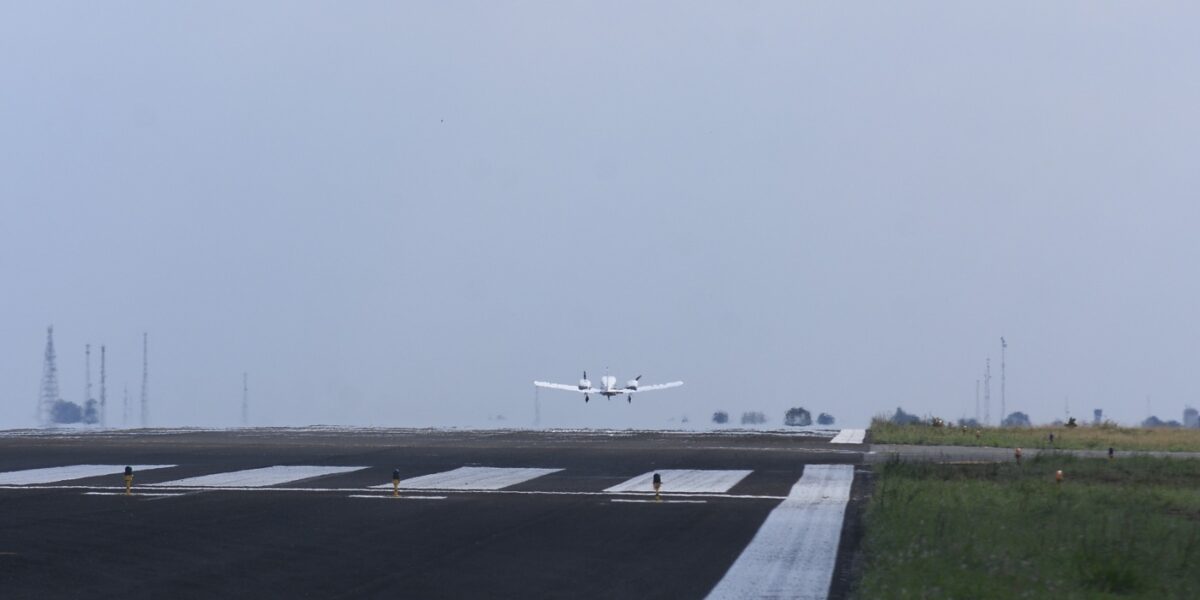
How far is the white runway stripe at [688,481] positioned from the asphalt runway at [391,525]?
0.09 m

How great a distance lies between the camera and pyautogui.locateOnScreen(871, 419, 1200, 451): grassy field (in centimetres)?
6125

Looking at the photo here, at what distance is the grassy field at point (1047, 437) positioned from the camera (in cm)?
6125

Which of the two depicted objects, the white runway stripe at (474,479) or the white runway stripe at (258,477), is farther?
the white runway stripe at (258,477)

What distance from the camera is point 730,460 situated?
47.6 m

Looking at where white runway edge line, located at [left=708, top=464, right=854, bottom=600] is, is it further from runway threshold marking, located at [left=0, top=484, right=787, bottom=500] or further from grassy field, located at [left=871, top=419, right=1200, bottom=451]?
grassy field, located at [left=871, top=419, right=1200, bottom=451]

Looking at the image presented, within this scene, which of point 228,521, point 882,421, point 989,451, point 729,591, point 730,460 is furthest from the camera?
point 882,421

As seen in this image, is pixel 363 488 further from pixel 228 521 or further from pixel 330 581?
pixel 330 581

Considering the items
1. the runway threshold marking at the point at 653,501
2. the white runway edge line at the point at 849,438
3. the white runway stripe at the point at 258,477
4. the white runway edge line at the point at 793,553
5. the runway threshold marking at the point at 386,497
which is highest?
the white runway edge line at the point at 849,438

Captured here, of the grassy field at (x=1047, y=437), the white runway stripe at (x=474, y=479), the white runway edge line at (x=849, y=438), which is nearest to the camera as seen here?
the white runway stripe at (x=474, y=479)

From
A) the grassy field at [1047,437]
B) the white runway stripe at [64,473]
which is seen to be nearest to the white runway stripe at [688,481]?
the white runway stripe at [64,473]

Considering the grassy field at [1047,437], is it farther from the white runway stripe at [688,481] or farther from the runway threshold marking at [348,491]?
the runway threshold marking at [348,491]

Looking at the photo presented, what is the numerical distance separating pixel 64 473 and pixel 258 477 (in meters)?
6.00

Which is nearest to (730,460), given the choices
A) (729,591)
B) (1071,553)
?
(1071,553)

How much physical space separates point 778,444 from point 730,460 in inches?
540
